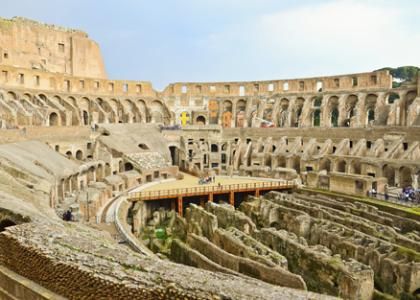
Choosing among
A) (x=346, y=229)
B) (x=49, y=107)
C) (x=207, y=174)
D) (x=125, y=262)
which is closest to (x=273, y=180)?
(x=207, y=174)

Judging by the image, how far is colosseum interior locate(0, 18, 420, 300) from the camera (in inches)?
407

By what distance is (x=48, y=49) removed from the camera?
157ft

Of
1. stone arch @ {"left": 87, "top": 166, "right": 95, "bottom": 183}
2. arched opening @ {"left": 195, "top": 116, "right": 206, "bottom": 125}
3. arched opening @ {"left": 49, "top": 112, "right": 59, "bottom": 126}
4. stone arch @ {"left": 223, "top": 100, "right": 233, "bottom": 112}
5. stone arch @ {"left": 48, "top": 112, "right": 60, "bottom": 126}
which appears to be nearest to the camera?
stone arch @ {"left": 87, "top": 166, "right": 95, "bottom": 183}

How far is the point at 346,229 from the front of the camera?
20906mm

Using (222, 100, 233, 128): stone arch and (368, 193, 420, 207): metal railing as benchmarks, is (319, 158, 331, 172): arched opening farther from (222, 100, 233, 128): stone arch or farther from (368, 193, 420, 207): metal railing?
(222, 100, 233, 128): stone arch

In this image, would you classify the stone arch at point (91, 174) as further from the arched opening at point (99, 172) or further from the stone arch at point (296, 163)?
the stone arch at point (296, 163)

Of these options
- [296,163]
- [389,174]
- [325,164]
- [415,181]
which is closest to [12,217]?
[415,181]

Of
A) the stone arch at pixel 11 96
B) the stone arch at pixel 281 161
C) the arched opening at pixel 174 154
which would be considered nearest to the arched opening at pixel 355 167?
the stone arch at pixel 281 161

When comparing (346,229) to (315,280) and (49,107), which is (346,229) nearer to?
(315,280)

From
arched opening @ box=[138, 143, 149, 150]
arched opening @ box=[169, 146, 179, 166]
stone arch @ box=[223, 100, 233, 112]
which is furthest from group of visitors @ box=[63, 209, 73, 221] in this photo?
stone arch @ box=[223, 100, 233, 112]

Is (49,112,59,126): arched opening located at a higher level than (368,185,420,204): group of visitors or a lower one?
higher

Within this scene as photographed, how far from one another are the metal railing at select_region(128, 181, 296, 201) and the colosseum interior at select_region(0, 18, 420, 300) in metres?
0.17

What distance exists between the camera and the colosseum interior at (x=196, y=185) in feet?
33.9

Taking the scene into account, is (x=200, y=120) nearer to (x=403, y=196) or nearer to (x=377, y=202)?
(x=377, y=202)
